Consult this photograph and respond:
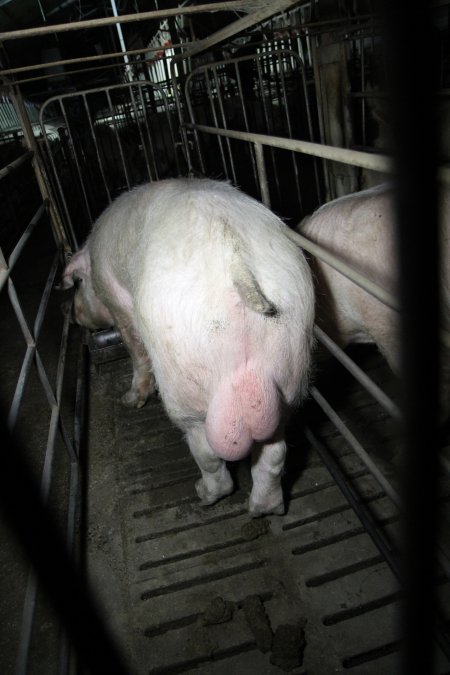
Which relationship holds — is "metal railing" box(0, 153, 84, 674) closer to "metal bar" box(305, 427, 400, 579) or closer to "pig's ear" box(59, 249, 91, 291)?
"pig's ear" box(59, 249, 91, 291)

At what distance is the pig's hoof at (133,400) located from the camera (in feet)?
9.49

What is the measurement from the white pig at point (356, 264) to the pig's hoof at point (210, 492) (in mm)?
915

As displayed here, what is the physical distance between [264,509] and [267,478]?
0.18 metres

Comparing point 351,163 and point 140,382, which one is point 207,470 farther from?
point 351,163

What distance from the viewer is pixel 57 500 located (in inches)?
93.1

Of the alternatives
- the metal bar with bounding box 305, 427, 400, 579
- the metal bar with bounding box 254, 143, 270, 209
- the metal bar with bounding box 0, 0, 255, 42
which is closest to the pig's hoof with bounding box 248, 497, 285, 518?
the metal bar with bounding box 305, 427, 400, 579

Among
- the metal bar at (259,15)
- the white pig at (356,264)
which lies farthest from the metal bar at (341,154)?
→ the white pig at (356,264)

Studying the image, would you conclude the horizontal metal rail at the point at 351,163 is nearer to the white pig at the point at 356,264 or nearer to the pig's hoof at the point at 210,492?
the white pig at the point at 356,264

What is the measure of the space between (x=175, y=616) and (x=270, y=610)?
1.20 ft

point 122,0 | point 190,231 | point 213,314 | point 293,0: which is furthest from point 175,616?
point 122,0

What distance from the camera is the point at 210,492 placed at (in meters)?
2.05

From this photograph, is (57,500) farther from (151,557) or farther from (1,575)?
(151,557)

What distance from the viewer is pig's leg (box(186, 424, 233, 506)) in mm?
1818

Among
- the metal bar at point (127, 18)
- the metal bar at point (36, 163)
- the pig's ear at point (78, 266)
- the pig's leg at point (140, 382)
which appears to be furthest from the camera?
the metal bar at point (36, 163)
